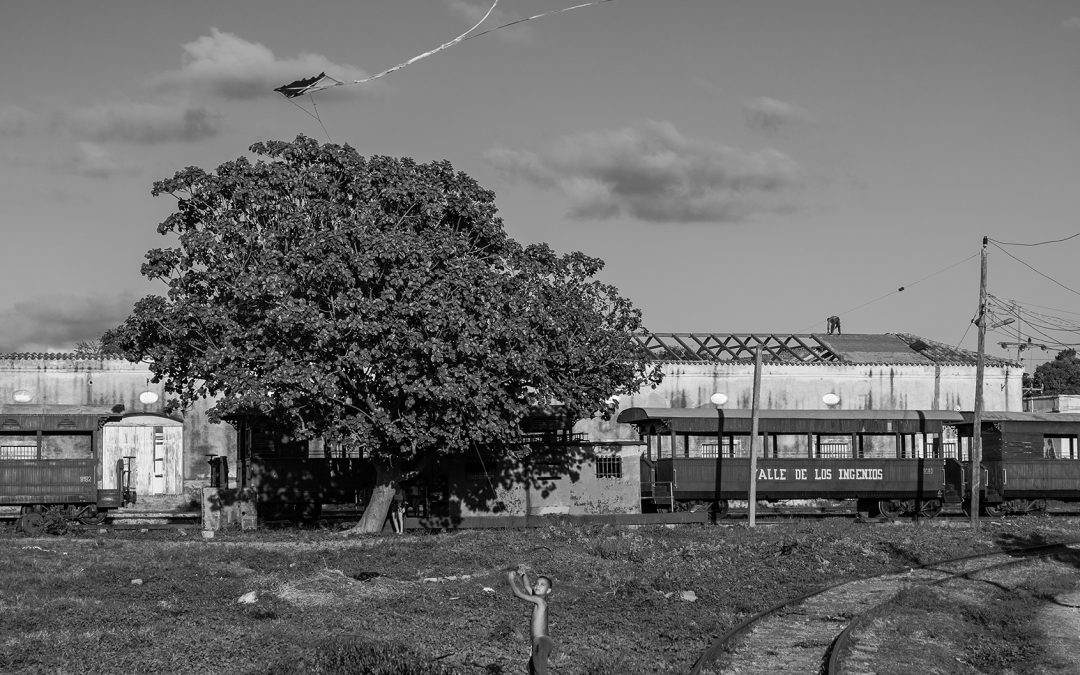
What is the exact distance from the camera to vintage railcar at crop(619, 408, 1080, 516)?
3697 centimetres

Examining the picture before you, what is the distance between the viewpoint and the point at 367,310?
1065 inches

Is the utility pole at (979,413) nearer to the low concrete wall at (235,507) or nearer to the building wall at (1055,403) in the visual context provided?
the low concrete wall at (235,507)

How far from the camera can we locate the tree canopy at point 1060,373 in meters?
105

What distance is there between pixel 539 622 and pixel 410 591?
9873 millimetres

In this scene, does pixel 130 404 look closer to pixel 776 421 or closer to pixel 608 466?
pixel 608 466

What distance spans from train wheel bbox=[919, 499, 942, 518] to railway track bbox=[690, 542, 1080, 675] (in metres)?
12.5

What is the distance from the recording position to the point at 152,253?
29.5 metres

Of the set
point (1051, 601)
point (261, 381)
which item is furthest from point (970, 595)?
point (261, 381)

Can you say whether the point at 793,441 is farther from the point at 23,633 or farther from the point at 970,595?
Answer: the point at 23,633

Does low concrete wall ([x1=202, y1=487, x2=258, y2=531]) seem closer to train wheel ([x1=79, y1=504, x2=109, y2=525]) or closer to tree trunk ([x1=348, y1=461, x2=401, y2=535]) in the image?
train wheel ([x1=79, y1=504, x2=109, y2=525])

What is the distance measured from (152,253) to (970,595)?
21.8m

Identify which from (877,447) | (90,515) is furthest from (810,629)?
(90,515)

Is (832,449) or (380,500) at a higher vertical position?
(832,449)

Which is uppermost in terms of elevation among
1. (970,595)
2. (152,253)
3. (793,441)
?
(152,253)
